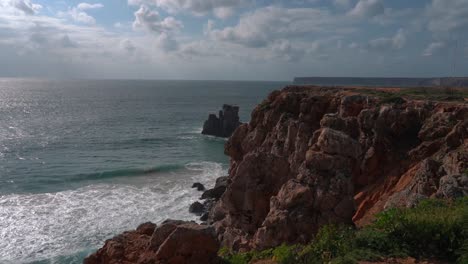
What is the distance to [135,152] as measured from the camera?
62.9 metres

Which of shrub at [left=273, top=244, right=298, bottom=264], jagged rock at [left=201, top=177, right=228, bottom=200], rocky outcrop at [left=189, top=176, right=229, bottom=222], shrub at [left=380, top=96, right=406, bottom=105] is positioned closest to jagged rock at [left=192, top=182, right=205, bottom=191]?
rocky outcrop at [left=189, top=176, right=229, bottom=222]

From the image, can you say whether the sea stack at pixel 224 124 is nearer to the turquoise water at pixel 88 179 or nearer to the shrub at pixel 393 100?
the turquoise water at pixel 88 179

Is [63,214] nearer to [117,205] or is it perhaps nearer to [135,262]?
[117,205]

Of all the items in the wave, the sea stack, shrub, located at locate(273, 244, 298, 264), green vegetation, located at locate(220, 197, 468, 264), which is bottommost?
the wave

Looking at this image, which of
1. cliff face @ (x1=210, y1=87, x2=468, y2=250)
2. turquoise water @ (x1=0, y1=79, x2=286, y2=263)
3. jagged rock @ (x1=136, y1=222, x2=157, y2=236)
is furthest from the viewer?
turquoise water @ (x1=0, y1=79, x2=286, y2=263)

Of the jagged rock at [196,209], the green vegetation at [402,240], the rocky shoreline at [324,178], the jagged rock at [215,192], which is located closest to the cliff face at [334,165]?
the rocky shoreline at [324,178]

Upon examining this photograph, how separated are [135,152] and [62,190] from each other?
20.7 m

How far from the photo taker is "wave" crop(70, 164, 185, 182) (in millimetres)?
47975

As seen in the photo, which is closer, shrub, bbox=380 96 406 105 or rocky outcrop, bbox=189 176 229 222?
shrub, bbox=380 96 406 105

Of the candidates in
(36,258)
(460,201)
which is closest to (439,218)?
(460,201)

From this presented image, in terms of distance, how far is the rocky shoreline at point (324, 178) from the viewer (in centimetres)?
1116

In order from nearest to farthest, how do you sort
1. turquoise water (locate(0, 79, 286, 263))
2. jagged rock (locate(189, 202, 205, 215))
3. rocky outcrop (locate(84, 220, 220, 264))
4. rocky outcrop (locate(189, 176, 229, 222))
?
rocky outcrop (locate(84, 220, 220, 264)) < turquoise water (locate(0, 79, 286, 263)) < rocky outcrop (locate(189, 176, 229, 222)) < jagged rock (locate(189, 202, 205, 215))

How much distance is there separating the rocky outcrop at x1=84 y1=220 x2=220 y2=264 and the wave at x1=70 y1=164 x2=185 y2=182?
3833 cm

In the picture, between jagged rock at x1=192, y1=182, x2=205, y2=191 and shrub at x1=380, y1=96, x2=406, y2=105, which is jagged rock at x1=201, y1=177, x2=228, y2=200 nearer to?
jagged rock at x1=192, y1=182, x2=205, y2=191
